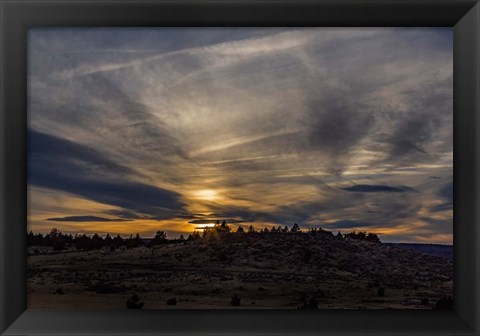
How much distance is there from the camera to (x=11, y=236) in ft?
4.68

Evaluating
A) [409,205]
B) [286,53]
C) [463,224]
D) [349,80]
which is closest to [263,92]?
[286,53]

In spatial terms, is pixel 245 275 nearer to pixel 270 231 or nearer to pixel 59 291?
pixel 270 231

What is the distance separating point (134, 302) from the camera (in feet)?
5.25

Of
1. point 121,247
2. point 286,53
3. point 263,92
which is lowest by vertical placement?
point 121,247

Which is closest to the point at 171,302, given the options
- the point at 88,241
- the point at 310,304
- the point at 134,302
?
the point at 134,302

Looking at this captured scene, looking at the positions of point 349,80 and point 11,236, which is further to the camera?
point 349,80

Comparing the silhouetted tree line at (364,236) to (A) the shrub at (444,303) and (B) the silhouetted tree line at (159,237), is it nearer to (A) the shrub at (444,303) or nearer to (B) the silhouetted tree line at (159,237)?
(B) the silhouetted tree line at (159,237)

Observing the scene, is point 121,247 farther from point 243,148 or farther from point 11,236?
point 243,148

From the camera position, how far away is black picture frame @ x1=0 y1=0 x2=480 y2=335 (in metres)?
1.42

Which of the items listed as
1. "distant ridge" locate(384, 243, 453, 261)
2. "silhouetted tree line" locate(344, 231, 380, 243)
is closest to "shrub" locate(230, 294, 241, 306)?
"silhouetted tree line" locate(344, 231, 380, 243)

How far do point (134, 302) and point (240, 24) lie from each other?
93cm

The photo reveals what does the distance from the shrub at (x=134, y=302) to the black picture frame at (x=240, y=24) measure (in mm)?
118

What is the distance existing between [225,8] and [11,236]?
90 centimetres

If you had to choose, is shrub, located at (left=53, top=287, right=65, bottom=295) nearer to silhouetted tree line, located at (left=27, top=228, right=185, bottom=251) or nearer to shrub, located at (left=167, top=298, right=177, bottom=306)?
silhouetted tree line, located at (left=27, top=228, right=185, bottom=251)
